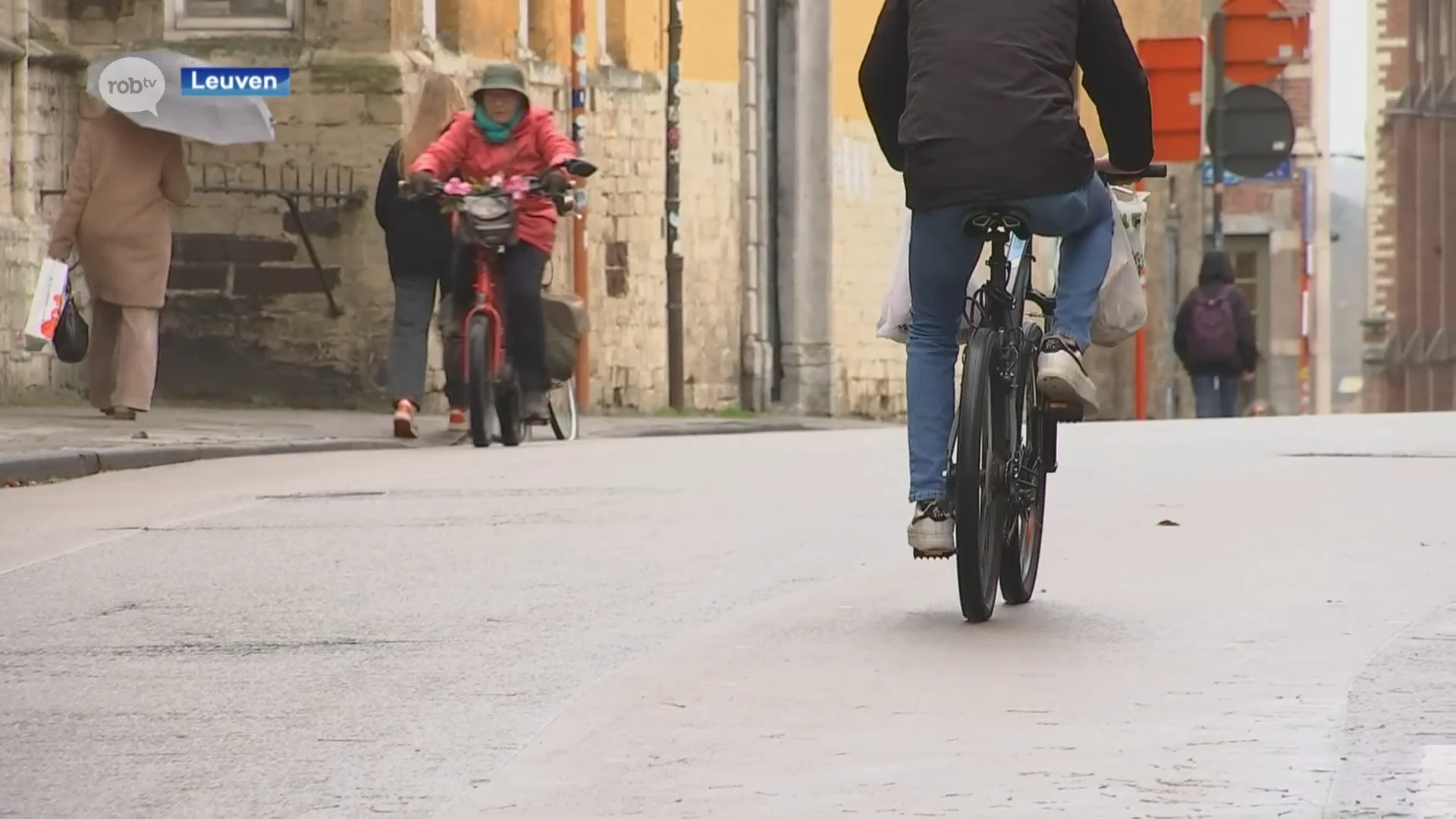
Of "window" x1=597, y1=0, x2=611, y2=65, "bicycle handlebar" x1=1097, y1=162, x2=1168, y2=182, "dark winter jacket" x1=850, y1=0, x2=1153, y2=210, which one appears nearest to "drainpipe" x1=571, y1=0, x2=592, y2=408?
"window" x1=597, y1=0, x2=611, y2=65

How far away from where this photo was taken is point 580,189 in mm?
23625

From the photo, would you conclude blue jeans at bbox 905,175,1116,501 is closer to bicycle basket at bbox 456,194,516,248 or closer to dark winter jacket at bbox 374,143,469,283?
bicycle basket at bbox 456,194,516,248

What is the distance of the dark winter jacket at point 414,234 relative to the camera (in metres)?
17.2

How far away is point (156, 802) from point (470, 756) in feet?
2.00

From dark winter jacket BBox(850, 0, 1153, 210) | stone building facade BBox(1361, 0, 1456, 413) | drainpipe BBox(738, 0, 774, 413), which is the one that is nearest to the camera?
dark winter jacket BBox(850, 0, 1153, 210)

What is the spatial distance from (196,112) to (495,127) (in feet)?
8.70

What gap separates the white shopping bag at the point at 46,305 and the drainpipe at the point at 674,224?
33.1 ft

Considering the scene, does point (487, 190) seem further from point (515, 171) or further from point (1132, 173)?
point (1132, 173)

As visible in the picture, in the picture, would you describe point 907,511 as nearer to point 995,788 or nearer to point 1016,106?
point 1016,106

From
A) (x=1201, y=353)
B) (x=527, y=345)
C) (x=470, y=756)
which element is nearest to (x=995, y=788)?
(x=470, y=756)

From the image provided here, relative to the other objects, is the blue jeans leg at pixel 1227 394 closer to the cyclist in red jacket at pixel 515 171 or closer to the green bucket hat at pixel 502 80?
the cyclist in red jacket at pixel 515 171

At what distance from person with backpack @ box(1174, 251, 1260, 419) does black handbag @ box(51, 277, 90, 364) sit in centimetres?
1018

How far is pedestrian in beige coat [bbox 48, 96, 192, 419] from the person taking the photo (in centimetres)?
1720

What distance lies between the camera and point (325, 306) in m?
21.5
